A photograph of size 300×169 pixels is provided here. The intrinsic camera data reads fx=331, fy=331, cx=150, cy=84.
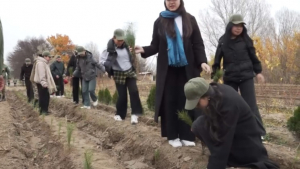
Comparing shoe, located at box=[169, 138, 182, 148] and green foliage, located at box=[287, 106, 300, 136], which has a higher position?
green foliage, located at box=[287, 106, 300, 136]

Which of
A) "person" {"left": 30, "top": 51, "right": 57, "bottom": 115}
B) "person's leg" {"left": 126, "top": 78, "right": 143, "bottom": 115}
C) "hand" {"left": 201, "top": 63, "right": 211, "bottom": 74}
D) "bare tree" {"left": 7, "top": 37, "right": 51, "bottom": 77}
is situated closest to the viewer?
"hand" {"left": 201, "top": 63, "right": 211, "bottom": 74}

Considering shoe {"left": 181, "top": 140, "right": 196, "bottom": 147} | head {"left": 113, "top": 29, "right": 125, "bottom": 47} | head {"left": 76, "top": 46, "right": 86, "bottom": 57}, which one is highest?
head {"left": 113, "top": 29, "right": 125, "bottom": 47}

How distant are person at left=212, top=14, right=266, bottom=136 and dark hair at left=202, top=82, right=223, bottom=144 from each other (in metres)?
1.47

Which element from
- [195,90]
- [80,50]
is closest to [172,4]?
[195,90]

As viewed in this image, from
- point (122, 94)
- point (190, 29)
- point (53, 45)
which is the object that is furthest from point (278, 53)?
point (53, 45)

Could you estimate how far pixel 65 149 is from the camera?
14.7ft

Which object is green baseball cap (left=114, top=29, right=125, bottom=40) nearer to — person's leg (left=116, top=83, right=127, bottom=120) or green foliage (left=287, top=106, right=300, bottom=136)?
person's leg (left=116, top=83, right=127, bottom=120)

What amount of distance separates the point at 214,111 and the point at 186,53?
126 cm

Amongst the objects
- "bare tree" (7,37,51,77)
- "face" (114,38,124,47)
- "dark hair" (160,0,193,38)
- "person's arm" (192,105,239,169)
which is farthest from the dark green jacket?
"bare tree" (7,37,51,77)

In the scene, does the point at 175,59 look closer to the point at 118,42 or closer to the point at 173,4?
the point at 173,4

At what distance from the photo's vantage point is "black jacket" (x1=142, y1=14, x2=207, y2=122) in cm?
373

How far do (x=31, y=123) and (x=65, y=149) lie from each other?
3.46m

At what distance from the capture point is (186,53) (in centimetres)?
371

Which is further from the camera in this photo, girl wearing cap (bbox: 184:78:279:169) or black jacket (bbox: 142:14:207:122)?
black jacket (bbox: 142:14:207:122)
